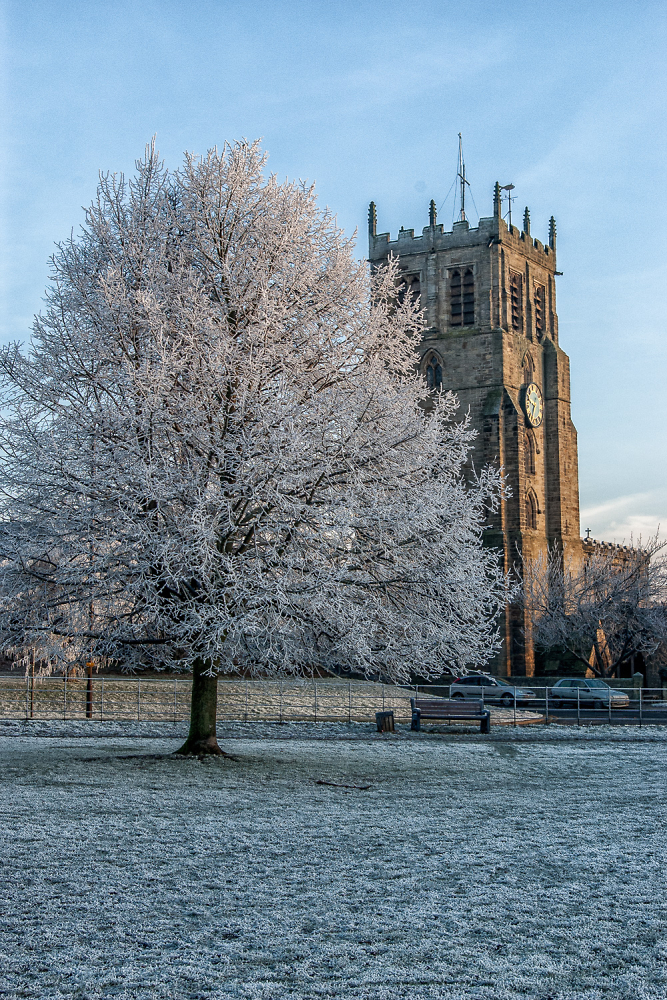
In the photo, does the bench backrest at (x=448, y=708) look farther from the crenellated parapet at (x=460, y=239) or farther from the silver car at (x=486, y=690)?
the crenellated parapet at (x=460, y=239)

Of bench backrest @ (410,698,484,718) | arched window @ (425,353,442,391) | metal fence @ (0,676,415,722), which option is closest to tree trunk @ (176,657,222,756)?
metal fence @ (0,676,415,722)

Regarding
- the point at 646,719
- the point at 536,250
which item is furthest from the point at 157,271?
the point at 536,250

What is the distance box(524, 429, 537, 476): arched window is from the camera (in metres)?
54.8

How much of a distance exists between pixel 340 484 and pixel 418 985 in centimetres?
943

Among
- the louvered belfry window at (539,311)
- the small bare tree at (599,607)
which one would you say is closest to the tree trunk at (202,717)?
the small bare tree at (599,607)

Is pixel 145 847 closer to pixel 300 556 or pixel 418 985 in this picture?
pixel 418 985

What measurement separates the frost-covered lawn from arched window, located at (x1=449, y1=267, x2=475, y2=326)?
143ft

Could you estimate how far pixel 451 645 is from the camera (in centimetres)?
1505

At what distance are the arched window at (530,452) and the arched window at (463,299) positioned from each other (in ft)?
24.4

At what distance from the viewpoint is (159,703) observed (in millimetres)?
27047

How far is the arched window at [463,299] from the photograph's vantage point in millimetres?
55531

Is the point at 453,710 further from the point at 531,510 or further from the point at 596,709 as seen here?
the point at 531,510

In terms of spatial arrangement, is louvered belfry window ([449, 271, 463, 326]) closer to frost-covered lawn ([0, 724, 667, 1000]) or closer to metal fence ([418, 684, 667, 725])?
metal fence ([418, 684, 667, 725])

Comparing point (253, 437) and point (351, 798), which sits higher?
point (253, 437)
